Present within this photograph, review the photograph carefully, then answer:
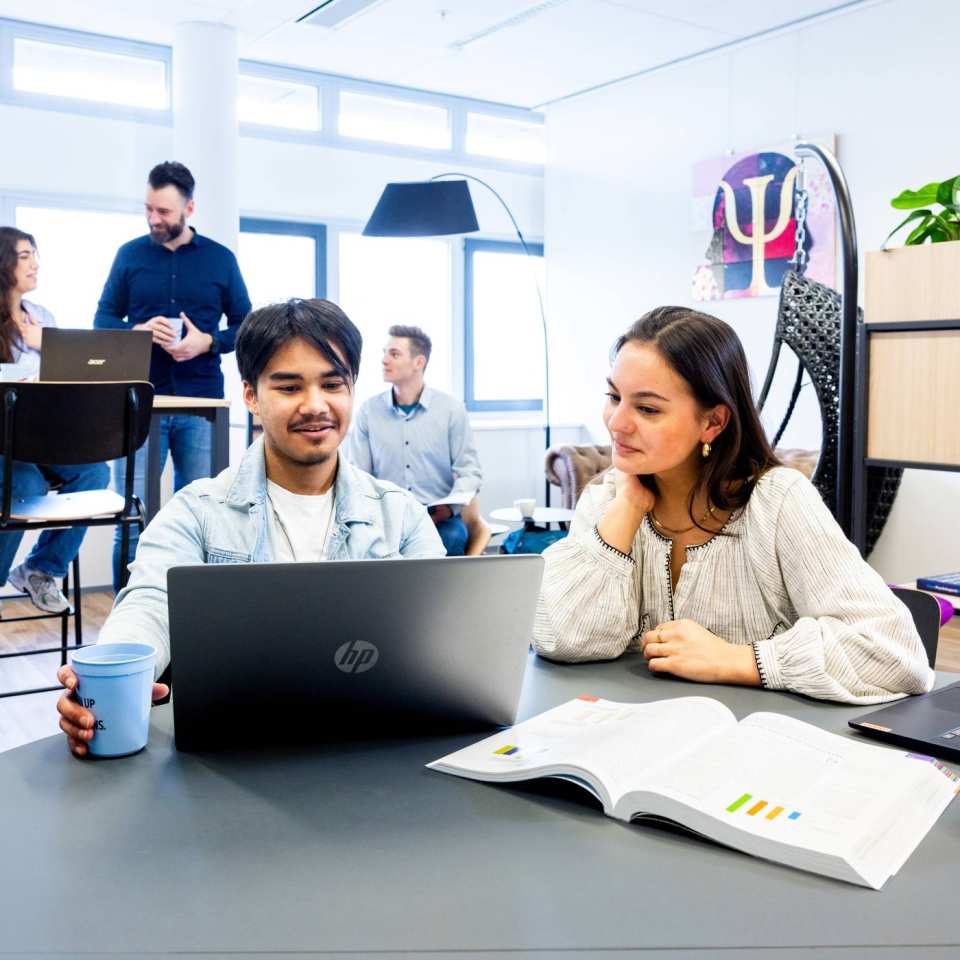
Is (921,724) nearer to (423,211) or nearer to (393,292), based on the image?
(423,211)

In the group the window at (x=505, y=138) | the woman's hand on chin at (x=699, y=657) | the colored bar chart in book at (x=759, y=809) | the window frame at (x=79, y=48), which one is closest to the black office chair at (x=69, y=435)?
the woman's hand on chin at (x=699, y=657)

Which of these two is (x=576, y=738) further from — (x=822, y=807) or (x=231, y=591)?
(x=231, y=591)

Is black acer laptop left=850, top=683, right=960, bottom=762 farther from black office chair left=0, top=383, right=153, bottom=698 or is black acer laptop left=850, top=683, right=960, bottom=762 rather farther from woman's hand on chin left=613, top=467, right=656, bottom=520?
black office chair left=0, top=383, right=153, bottom=698

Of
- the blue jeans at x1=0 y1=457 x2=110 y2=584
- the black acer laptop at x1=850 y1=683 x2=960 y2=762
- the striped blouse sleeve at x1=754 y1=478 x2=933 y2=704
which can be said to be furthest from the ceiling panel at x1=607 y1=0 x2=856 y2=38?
the black acer laptop at x1=850 y1=683 x2=960 y2=762

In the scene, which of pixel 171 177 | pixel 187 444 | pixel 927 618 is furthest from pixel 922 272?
pixel 171 177

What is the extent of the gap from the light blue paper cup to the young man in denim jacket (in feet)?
1.25

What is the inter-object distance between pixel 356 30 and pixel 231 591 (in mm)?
5021

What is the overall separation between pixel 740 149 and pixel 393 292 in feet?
7.31

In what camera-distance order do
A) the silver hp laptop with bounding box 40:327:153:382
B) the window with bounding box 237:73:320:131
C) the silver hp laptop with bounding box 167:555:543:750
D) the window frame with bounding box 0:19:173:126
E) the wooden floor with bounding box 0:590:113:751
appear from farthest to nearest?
the window with bounding box 237:73:320:131
the window frame with bounding box 0:19:173:126
the silver hp laptop with bounding box 40:327:153:382
the wooden floor with bounding box 0:590:113:751
the silver hp laptop with bounding box 167:555:543:750

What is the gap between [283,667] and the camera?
101 centimetres

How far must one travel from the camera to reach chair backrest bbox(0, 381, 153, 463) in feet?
9.45

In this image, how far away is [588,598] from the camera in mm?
1505

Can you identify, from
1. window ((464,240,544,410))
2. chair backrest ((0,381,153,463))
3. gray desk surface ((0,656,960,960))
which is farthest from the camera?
window ((464,240,544,410))

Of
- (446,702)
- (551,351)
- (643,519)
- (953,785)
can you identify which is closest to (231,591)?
(446,702)
